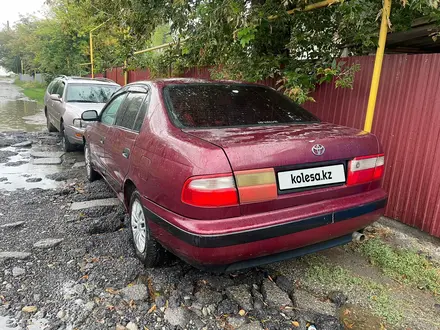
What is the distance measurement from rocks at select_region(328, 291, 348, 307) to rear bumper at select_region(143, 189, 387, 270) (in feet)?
1.41

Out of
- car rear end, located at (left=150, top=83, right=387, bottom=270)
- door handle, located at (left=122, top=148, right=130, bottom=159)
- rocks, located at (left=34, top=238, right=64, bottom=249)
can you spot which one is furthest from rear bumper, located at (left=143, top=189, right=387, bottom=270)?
rocks, located at (left=34, top=238, right=64, bottom=249)

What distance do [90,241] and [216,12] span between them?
Answer: 307 cm

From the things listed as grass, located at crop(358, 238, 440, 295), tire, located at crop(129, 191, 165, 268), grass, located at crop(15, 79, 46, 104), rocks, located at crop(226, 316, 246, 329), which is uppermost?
tire, located at crop(129, 191, 165, 268)

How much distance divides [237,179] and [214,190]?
16cm

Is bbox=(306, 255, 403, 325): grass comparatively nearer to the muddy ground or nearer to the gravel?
the muddy ground

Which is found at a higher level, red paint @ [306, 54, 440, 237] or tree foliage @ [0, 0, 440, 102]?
tree foliage @ [0, 0, 440, 102]

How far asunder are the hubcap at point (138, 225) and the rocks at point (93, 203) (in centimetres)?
148

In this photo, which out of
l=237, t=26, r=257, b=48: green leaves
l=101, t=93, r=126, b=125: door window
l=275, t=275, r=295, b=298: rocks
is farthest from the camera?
l=237, t=26, r=257, b=48: green leaves

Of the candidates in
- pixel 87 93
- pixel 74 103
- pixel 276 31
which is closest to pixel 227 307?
pixel 276 31

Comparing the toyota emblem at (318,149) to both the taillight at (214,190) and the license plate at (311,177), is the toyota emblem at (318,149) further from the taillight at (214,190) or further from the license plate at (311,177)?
the taillight at (214,190)

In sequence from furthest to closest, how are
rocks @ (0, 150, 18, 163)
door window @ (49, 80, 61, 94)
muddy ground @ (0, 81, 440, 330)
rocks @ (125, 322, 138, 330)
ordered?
door window @ (49, 80, 61, 94), rocks @ (0, 150, 18, 163), muddy ground @ (0, 81, 440, 330), rocks @ (125, 322, 138, 330)

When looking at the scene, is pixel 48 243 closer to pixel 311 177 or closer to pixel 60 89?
pixel 311 177

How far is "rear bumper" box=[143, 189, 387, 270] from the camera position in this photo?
84.0 inches

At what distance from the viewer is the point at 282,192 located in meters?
2.29
